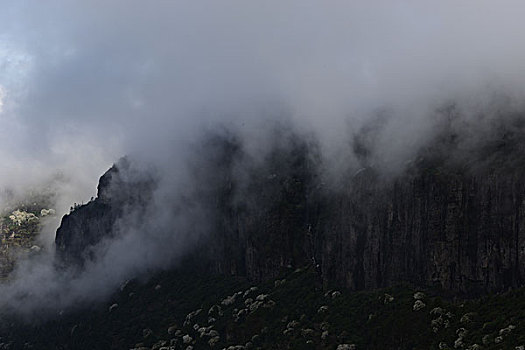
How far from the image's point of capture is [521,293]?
19712 centimetres

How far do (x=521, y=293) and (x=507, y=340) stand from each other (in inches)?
1038

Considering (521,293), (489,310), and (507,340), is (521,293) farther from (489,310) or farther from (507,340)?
(507,340)

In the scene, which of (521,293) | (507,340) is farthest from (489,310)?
(507,340)

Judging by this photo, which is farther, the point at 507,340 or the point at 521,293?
the point at 521,293

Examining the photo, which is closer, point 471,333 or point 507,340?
point 507,340

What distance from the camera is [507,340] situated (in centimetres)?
17488

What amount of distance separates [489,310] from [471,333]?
40.7 feet

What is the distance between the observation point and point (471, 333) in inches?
7505

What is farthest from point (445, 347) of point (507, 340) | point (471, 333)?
point (507, 340)

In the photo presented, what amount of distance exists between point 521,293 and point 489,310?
10002 millimetres

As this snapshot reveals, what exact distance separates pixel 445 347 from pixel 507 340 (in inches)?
831

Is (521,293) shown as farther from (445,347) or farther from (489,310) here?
(445,347)

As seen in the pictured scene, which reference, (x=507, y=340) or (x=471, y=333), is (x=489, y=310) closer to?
(x=471, y=333)
